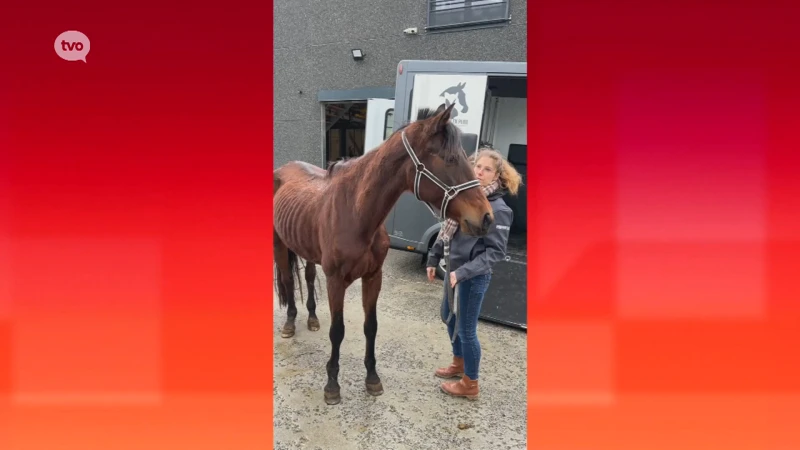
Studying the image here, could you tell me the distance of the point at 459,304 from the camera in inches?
110

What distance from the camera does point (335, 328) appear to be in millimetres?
2900

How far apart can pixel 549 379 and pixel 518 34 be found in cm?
742

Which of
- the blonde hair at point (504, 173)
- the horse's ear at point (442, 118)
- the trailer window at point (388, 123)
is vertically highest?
the trailer window at point (388, 123)

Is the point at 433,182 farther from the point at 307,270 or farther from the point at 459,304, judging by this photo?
the point at 307,270

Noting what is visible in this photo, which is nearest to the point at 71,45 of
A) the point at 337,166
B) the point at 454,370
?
the point at 337,166

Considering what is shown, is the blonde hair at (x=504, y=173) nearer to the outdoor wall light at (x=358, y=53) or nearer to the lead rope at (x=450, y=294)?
the lead rope at (x=450, y=294)

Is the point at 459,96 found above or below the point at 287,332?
above

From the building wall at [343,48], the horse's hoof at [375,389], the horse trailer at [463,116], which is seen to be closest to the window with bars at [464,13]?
the building wall at [343,48]

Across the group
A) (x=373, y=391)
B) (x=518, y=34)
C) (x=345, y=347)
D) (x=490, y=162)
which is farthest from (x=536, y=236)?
(x=518, y=34)

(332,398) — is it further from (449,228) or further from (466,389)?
(449,228)

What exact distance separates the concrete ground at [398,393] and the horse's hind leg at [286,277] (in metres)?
0.19

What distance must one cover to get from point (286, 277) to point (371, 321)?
4.52 ft

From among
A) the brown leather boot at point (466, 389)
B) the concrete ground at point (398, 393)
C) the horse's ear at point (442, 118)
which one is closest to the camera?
the horse's ear at point (442, 118)

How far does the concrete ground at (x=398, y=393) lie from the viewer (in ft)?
8.28
